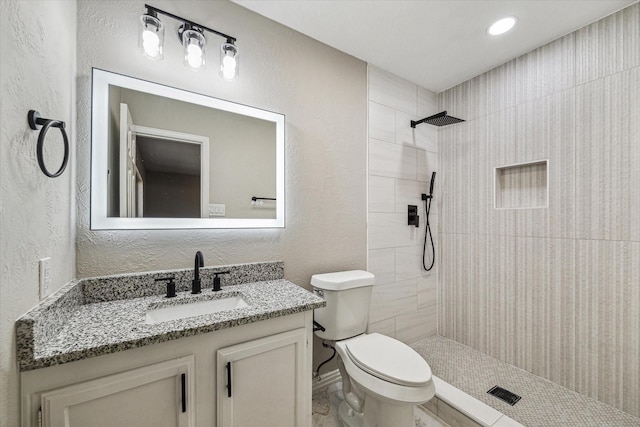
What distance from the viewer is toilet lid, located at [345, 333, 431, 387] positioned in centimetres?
124

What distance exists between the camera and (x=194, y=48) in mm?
1391

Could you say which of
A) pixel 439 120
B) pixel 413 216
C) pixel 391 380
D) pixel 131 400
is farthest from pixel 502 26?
pixel 131 400

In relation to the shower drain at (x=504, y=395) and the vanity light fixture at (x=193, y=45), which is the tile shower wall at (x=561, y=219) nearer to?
the shower drain at (x=504, y=395)

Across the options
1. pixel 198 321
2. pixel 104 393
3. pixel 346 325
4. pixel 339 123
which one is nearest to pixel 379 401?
pixel 346 325

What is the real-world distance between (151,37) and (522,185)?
2561 millimetres

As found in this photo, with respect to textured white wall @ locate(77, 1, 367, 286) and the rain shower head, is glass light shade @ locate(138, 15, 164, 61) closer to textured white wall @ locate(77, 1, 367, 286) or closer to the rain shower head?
textured white wall @ locate(77, 1, 367, 286)

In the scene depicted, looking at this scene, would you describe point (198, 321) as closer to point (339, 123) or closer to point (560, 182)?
point (339, 123)

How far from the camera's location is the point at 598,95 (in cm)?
168

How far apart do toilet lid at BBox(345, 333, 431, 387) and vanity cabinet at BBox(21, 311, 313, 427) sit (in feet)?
1.00

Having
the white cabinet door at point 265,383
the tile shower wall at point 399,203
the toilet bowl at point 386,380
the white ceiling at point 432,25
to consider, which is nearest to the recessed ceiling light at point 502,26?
the white ceiling at point 432,25

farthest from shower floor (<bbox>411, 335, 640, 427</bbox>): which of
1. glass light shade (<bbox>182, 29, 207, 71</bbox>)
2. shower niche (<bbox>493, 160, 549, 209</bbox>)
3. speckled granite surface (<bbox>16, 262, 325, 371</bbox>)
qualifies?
glass light shade (<bbox>182, 29, 207, 71</bbox>)

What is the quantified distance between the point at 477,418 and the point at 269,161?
6.16 feet

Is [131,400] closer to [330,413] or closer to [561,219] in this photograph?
[330,413]

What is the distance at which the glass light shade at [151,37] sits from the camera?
4.20 feet
